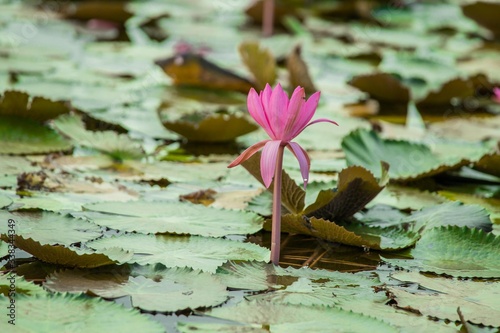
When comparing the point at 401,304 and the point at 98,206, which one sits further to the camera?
the point at 98,206

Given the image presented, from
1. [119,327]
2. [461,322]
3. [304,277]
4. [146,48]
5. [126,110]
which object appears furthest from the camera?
[146,48]

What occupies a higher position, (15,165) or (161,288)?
(15,165)

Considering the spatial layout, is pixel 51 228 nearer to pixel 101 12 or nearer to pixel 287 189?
pixel 287 189

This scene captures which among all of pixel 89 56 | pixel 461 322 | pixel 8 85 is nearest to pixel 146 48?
pixel 89 56

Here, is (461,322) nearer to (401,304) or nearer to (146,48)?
(401,304)

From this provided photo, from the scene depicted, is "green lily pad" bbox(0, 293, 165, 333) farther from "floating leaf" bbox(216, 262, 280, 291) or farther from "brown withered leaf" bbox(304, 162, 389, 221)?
"brown withered leaf" bbox(304, 162, 389, 221)

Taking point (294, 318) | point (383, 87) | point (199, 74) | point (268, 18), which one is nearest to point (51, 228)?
point (294, 318)

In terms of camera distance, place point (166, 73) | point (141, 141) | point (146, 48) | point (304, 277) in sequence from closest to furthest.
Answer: point (304, 277), point (141, 141), point (166, 73), point (146, 48)
